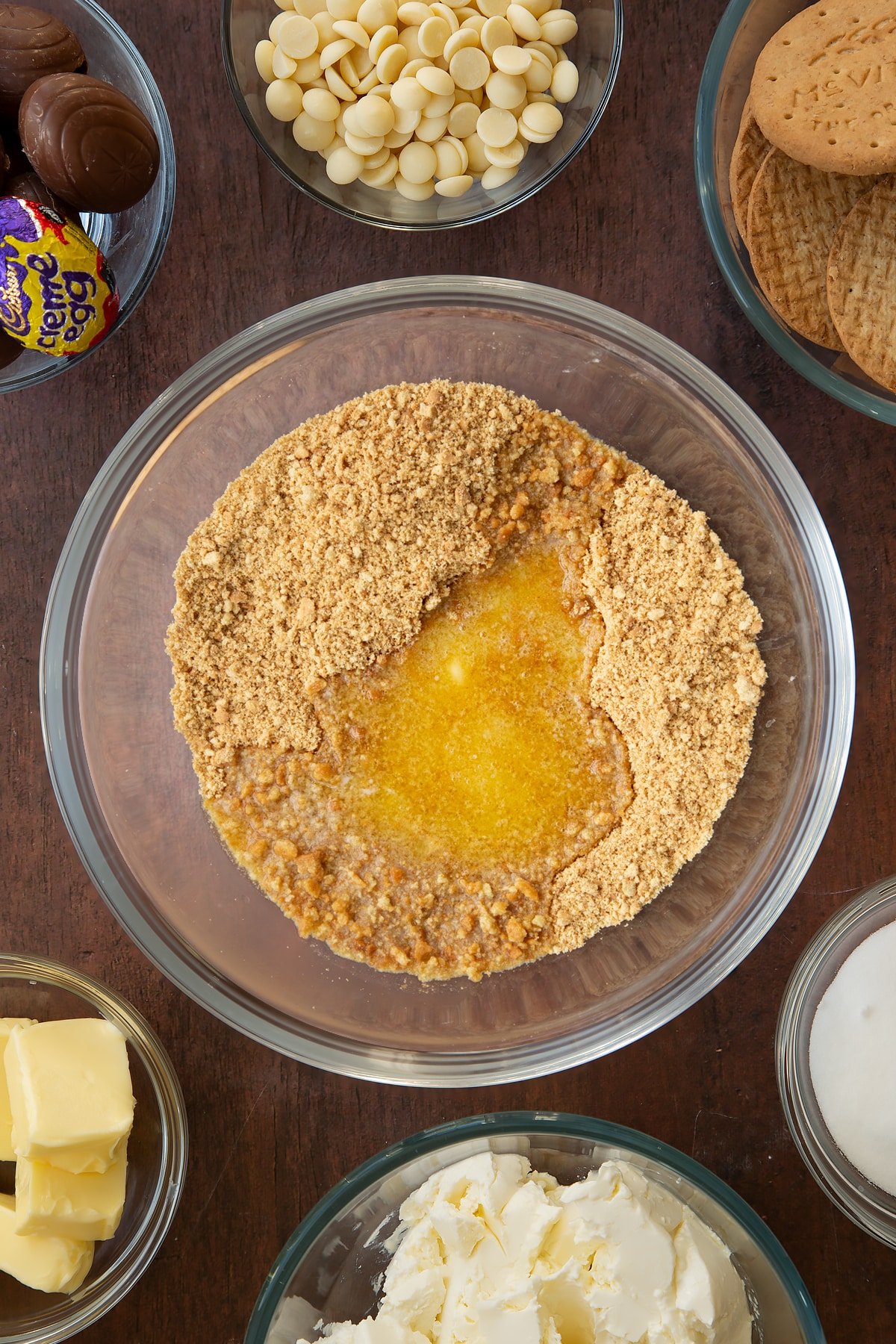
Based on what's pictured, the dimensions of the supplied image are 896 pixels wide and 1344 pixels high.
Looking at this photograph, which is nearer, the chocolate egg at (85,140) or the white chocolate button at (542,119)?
the chocolate egg at (85,140)

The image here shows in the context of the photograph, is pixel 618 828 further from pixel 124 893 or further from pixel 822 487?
pixel 124 893

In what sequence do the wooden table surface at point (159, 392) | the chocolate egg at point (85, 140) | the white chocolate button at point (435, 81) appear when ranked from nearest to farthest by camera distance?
the chocolate egg at point (85, 140), the white chocolate button at point (435, 81), the wooden table surface at point (159, 392)

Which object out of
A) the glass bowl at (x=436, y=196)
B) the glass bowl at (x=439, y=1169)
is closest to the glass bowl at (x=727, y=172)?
the glass bowl at (x=436, y=196)

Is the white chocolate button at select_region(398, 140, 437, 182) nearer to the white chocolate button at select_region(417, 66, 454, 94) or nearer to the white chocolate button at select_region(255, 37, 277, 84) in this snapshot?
the white chocolate button at select_region(417, 66, 454, 94)

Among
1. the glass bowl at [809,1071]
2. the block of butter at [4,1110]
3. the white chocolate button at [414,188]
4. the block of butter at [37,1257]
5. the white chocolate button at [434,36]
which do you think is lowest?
the block of butter at [37,1257]

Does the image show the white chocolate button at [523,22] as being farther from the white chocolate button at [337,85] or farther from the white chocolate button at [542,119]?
the white chocolate button at [337,85]

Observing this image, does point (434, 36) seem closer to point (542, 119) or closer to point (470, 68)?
point (470, 68)

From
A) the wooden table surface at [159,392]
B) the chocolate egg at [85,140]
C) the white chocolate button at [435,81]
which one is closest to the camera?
the chocolate egg at [85,140]
